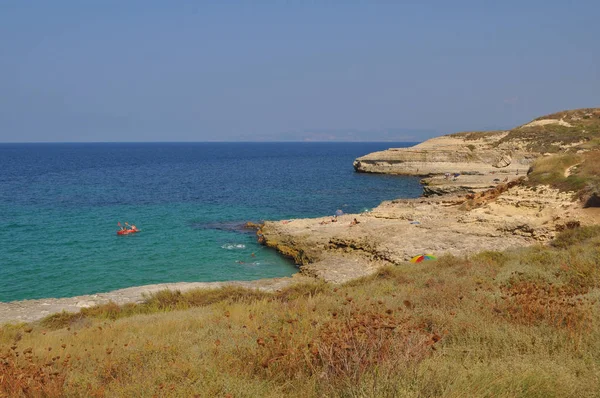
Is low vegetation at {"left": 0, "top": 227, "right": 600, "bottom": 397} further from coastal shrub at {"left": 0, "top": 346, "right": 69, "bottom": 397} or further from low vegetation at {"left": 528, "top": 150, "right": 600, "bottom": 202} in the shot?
low vegetation at {"left": 528, "top": 150, "right": 600, "bottom": 202}

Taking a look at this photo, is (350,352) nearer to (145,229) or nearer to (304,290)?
(304,290)

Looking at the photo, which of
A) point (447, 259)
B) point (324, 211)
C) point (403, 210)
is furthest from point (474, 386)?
point (324, 211)

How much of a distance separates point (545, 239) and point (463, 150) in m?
57.1

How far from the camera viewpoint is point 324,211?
4181cm

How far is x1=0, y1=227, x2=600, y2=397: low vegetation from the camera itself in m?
4.87

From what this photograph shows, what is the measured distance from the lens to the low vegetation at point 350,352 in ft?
16.0

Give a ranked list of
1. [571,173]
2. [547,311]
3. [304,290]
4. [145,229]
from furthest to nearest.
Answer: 1. [145,229]
2. [571,173]
3. [304,290]
4. [547,311]

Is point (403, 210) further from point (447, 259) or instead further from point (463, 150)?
point (463, 150)

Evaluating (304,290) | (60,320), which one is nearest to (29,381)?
(60,320)

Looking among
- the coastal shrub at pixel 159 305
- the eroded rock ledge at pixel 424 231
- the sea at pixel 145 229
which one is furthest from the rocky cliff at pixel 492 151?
the coastal shrub at pixel 159 305

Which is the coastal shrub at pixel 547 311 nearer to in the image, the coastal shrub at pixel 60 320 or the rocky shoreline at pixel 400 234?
the rocky shoreline at pixel 400 234

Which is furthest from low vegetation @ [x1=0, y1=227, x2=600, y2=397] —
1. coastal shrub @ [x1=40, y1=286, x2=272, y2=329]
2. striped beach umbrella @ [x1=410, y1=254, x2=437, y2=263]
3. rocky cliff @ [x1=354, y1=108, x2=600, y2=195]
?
rocky cliff @ [x1=354, y1=108, x2=600, y2=195]

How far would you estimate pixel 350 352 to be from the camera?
17.0 ft

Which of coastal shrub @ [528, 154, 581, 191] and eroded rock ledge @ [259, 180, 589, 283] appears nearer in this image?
eroded rock ledge @ [259, 180, 589, 283]
